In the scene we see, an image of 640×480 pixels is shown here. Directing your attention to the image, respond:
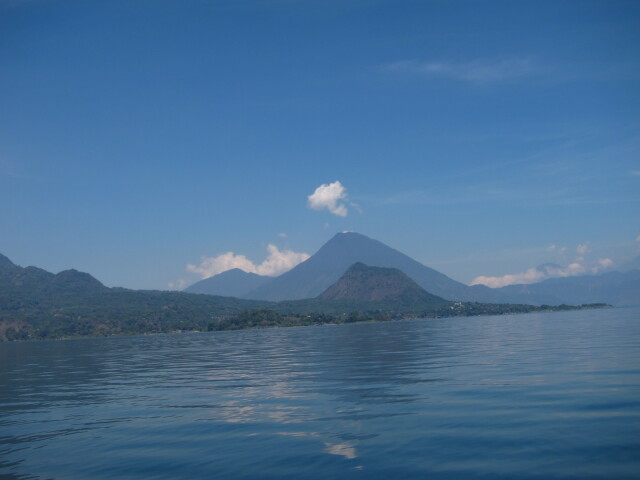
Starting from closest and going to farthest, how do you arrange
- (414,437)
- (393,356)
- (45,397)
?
1. (414,437)
2. (45,397)
3. (393,356)

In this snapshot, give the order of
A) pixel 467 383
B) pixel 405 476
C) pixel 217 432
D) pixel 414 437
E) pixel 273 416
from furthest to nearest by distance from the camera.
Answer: pixel 467 383
pixel 273 416
pixel 217 432
pixel 414 437
pixel 405 476

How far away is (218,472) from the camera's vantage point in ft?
63.4

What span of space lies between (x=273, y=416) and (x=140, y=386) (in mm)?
21737

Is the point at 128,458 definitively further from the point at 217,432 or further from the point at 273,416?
the point at 273,416

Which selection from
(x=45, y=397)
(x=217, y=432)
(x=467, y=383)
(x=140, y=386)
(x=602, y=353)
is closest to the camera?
(x=217, y=432)

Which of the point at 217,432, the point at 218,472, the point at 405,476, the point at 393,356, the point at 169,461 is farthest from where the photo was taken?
the point at 393,356

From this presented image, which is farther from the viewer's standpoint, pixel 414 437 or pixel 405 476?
pixel 414 437

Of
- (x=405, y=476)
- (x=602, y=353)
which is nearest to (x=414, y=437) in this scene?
(x=405, y=476)

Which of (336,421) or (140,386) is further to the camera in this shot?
(140,386)

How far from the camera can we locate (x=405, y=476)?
58.3 ft

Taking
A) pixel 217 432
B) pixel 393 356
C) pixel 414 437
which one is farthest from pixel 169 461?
pixel 393 356

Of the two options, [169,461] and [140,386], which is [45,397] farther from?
[169,461]

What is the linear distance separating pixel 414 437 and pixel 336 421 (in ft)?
16.5

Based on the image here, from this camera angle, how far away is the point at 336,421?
26.3 metres
